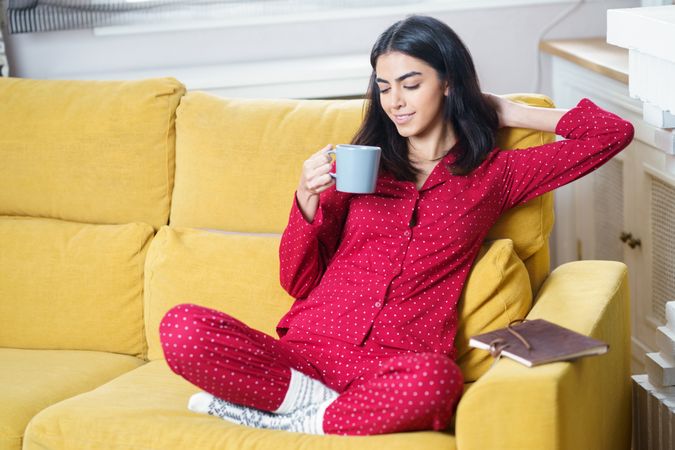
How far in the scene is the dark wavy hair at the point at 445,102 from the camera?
209 cm

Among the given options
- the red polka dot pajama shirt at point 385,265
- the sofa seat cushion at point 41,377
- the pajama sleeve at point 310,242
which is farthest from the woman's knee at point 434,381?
the sofa seat cushion at point 41,377

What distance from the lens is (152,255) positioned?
95.7 inches

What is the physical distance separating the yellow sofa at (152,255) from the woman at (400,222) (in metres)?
0.08

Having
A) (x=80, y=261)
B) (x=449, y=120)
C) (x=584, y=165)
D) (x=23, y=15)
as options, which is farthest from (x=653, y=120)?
(x=23, y=15)

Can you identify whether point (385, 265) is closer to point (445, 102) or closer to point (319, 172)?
point (319, 172)

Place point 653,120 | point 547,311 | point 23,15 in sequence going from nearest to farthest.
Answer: point 547,311, point 653,120, point 23,15

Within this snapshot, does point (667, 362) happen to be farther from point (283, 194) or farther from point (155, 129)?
point (155, 129)

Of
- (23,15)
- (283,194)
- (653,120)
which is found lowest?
(283,194)

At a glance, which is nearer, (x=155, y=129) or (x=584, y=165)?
(x=584, y=165)

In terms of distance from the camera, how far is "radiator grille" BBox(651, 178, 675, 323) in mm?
2609

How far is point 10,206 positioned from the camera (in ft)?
8.56

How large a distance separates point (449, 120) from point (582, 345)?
646mm

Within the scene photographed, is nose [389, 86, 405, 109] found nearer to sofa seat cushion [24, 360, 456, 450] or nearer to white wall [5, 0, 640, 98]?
sofa seat cushion [24, 360, 456, 450]

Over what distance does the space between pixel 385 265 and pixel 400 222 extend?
94mm
